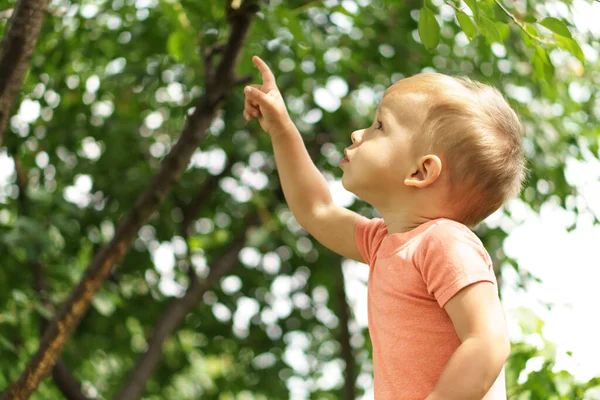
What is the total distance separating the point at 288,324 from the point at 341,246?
9.48ft

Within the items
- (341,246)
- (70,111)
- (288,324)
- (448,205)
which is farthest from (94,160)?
(448,205)

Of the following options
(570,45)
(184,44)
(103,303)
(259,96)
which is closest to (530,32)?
(570,45)

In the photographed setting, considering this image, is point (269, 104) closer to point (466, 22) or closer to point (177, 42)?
point (466, 22)

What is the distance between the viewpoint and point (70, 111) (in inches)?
149

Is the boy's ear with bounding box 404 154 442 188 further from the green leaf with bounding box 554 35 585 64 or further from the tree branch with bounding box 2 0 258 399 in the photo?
the tree branch with bounding box 2 0 258 399

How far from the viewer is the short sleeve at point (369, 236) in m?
1.59

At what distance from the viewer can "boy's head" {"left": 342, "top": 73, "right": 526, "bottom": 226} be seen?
1.45 m

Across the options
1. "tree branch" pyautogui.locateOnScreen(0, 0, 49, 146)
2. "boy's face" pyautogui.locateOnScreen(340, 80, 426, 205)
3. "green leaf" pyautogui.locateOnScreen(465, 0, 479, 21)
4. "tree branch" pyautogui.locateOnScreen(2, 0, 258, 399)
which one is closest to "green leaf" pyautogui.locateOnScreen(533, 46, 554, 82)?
"green leaf" pyautogui.locateOnScreen(465, 0, 479, 21)

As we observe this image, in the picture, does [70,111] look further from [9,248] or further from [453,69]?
[453,69]

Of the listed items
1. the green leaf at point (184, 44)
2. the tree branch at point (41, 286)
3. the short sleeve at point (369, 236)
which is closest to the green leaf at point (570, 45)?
the short sleeve at point (369, 236)

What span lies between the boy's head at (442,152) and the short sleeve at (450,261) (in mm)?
85

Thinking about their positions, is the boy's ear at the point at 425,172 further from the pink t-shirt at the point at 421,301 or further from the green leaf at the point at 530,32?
the green leaf at the point at 530,32

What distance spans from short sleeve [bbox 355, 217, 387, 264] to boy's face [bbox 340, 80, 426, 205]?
77 millimetres

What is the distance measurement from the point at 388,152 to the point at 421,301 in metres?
0.28
